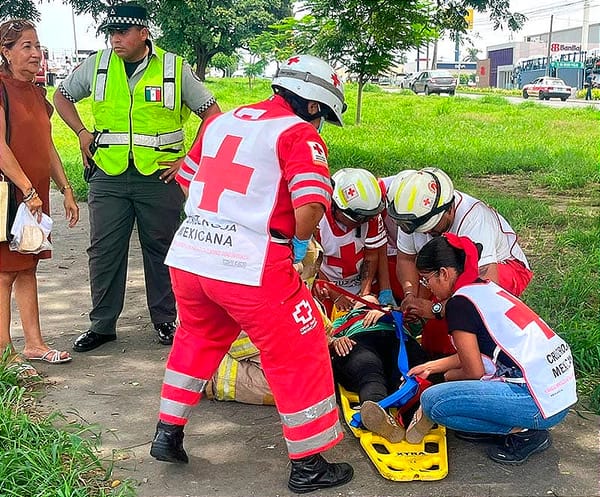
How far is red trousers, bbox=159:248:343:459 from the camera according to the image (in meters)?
3.21

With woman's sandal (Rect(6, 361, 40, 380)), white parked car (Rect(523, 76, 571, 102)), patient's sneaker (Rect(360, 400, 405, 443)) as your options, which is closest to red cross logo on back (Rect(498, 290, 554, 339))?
patient's sneaker (Rect(360, 400, 405, 443))

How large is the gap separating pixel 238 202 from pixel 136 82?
6.66ft

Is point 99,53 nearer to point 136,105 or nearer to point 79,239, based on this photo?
point 136,105

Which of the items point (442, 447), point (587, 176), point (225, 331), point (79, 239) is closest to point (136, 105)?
point (225, 331)

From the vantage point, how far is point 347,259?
4.95 meters

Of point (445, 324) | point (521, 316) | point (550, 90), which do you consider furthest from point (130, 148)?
point (550, 90)

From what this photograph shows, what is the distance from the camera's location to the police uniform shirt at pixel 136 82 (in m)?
4.93

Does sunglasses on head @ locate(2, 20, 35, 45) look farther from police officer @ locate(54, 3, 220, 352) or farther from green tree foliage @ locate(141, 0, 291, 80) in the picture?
green tree foliage @ locate(141, 0, 291, 80)

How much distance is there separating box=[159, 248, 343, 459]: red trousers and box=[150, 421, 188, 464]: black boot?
464 mm

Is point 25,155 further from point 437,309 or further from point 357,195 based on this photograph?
point 437,309

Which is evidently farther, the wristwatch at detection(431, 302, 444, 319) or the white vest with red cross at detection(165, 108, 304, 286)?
the wristwatch at detection(431, 302, 444, 319)

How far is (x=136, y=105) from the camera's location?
193 inches

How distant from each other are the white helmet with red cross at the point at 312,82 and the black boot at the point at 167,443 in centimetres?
152

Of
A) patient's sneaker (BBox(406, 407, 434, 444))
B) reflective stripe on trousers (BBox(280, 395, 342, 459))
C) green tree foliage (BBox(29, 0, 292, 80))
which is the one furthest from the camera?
green tree foliage (BBox(29, 0, 292, 80))
